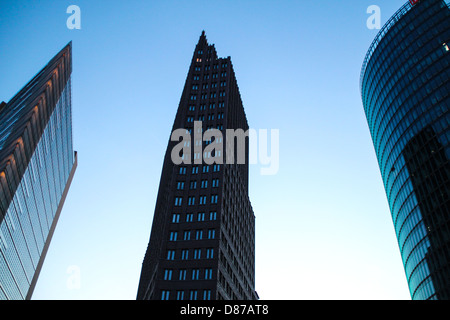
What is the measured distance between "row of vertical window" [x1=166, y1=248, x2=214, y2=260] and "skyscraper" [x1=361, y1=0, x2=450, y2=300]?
169 feet

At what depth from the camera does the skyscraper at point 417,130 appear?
3462 inches

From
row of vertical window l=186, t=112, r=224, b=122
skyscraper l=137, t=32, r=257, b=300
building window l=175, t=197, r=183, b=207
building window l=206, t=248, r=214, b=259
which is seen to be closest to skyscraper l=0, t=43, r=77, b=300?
skyscraper l=137, t=32, r=257, b=300

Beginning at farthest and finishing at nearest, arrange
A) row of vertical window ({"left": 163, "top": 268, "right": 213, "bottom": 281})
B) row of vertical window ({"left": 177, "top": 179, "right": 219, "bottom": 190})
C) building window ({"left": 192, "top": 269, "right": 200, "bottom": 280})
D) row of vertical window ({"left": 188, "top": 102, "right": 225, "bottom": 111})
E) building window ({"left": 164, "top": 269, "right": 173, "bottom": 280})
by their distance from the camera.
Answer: row of vertical window ({"left": 188, "top": 102, "right": 225, "bottom": 111}), row of vertical window ({"left": 177, "top": 179, "right": 219, "bottom": 190}), building window ({"left": 164, "top": 269, "right": 173, "bottom": 280}), building window ({"left": 192, "top": 269, "right": 200, "bottom": 280}), row of vertical window ({"left": 163, "top": 268, "right": 213, "bottom": 281})

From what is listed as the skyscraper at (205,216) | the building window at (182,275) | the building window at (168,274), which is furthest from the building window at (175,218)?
the building window at (182,275)

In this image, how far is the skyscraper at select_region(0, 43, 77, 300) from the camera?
95812 mm

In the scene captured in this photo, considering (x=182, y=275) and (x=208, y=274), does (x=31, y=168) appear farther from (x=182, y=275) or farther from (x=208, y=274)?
(x=208, y=274)

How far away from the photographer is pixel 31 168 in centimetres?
11481

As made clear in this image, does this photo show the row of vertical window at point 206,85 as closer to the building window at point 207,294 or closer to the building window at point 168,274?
the building window at point 168,274

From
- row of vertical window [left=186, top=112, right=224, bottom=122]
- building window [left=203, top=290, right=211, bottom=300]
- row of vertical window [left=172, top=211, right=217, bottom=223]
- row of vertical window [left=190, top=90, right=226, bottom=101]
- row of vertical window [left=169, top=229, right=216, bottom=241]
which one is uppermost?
row of vertical window [left=190, top=90, right=226, bottom=101]

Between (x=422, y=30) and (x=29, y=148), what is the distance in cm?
11807

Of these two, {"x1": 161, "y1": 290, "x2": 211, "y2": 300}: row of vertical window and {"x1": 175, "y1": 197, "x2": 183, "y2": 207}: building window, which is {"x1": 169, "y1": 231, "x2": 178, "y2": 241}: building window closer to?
{"x1": 175, "y1": 197, "x2": 183, "y2": 207}: building window

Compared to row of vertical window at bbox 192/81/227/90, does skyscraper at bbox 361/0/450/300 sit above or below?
below

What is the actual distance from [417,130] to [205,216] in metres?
60.7
